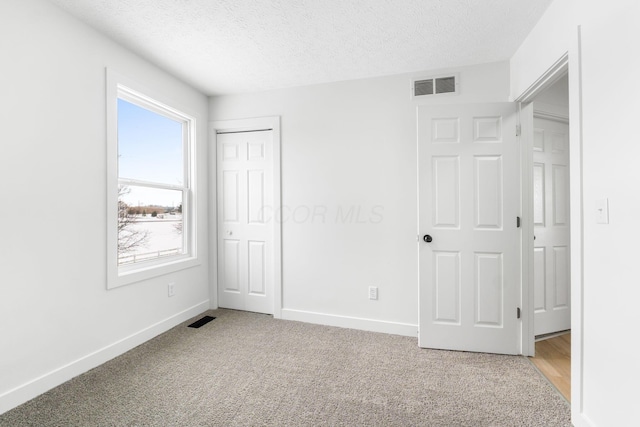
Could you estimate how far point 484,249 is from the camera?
2.34 metres

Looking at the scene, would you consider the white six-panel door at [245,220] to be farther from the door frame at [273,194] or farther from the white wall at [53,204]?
the white wall at [53,204]

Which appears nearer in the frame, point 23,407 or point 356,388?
point 23,407

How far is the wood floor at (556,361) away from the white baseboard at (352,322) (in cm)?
97

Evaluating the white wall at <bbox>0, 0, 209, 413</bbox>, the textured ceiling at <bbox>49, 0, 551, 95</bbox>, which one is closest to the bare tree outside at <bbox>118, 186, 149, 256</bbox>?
the white wall at <bbox>0, 0, 209, 413</bbox>

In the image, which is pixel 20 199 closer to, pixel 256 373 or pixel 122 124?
pixel 122 124

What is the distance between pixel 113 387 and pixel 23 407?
43 cm

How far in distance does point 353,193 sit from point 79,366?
8.52ft

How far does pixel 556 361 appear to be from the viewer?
7.23 feet

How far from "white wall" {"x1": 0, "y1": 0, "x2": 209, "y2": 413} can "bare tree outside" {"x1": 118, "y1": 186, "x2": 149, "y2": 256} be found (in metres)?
0.28

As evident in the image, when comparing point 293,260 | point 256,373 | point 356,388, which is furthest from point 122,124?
point 356,388

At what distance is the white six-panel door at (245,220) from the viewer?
3180 millimetres

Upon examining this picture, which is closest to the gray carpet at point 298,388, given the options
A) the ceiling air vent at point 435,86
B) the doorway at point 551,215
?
the doorway at point 551,215

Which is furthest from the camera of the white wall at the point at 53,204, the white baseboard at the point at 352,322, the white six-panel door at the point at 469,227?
the white baseboard at the point at 352,322
